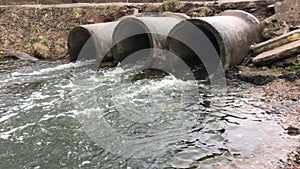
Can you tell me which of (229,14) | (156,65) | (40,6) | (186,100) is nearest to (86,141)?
(186,100)

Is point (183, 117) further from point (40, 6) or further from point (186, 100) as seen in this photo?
point (40, 6)

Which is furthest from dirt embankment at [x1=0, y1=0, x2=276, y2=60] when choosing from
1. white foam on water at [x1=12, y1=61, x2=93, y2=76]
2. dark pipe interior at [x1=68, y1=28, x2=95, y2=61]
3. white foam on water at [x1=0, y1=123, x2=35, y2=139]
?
white foam on water at [x1=0, y1=123, x2=35, y2=139]

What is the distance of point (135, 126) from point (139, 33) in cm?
474

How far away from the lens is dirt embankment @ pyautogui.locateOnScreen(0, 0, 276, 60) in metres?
10.4

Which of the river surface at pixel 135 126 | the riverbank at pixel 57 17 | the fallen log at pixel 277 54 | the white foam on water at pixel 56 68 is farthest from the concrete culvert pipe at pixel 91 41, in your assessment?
the fallen log at pixel 277 54

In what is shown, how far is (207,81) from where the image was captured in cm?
687

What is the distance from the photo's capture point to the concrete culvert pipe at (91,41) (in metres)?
8.77

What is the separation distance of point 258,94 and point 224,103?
2.47ft

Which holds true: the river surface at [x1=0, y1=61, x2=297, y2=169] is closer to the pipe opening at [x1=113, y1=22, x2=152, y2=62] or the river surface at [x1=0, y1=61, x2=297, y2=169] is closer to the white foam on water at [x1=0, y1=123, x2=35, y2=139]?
the white foam on water at [x1=0, y1=123, x2=35, y2=139]

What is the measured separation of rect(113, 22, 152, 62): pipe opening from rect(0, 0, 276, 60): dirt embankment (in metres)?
1.88

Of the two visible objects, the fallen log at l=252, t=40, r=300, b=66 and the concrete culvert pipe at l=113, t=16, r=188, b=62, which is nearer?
the fallen log at l=252, t=40, r=300, b=66

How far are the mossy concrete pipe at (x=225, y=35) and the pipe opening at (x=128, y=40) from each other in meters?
0.93

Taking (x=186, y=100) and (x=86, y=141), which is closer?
(x=86, y=141)

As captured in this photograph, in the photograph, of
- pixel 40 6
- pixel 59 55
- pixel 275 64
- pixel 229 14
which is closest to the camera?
pixel 275 64
